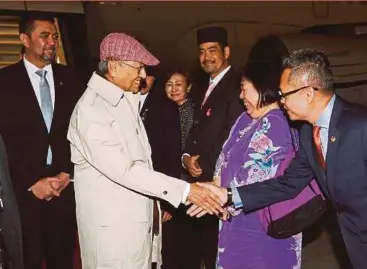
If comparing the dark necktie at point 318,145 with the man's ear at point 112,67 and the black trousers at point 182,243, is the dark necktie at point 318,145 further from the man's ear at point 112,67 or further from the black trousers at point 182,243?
the black trousers at point 182,243

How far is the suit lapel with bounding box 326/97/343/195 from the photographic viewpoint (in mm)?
2432

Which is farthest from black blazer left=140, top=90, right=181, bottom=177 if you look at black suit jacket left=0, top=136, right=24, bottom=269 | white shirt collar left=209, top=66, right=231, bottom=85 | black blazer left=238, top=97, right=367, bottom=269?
black blazer left=238, top=97, right=367, bottom=269

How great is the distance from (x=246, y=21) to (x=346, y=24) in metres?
1.68

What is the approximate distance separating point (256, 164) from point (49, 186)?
4.41 ft

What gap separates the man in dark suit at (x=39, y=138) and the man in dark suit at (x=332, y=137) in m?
1.57

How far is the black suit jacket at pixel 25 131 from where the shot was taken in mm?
3408

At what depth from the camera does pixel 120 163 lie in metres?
2.65

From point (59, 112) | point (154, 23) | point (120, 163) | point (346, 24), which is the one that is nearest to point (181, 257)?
point (59, 112)

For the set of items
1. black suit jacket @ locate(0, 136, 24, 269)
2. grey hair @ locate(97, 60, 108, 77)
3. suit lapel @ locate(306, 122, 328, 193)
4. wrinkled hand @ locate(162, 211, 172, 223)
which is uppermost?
grey hair @ locate(97, 60, 108, 77)

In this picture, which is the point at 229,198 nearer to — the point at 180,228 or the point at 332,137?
the point at 332,137

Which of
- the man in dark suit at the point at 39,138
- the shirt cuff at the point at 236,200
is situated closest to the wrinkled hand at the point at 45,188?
the man in dark suit at the point at 39,138

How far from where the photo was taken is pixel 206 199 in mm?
2916

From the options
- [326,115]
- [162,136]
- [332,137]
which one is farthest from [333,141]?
[162,136]

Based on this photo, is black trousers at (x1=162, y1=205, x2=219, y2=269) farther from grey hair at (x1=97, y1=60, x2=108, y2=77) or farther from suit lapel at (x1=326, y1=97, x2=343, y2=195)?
suit lapel at (x1=326, y1=97, x2=343, y2=195)
